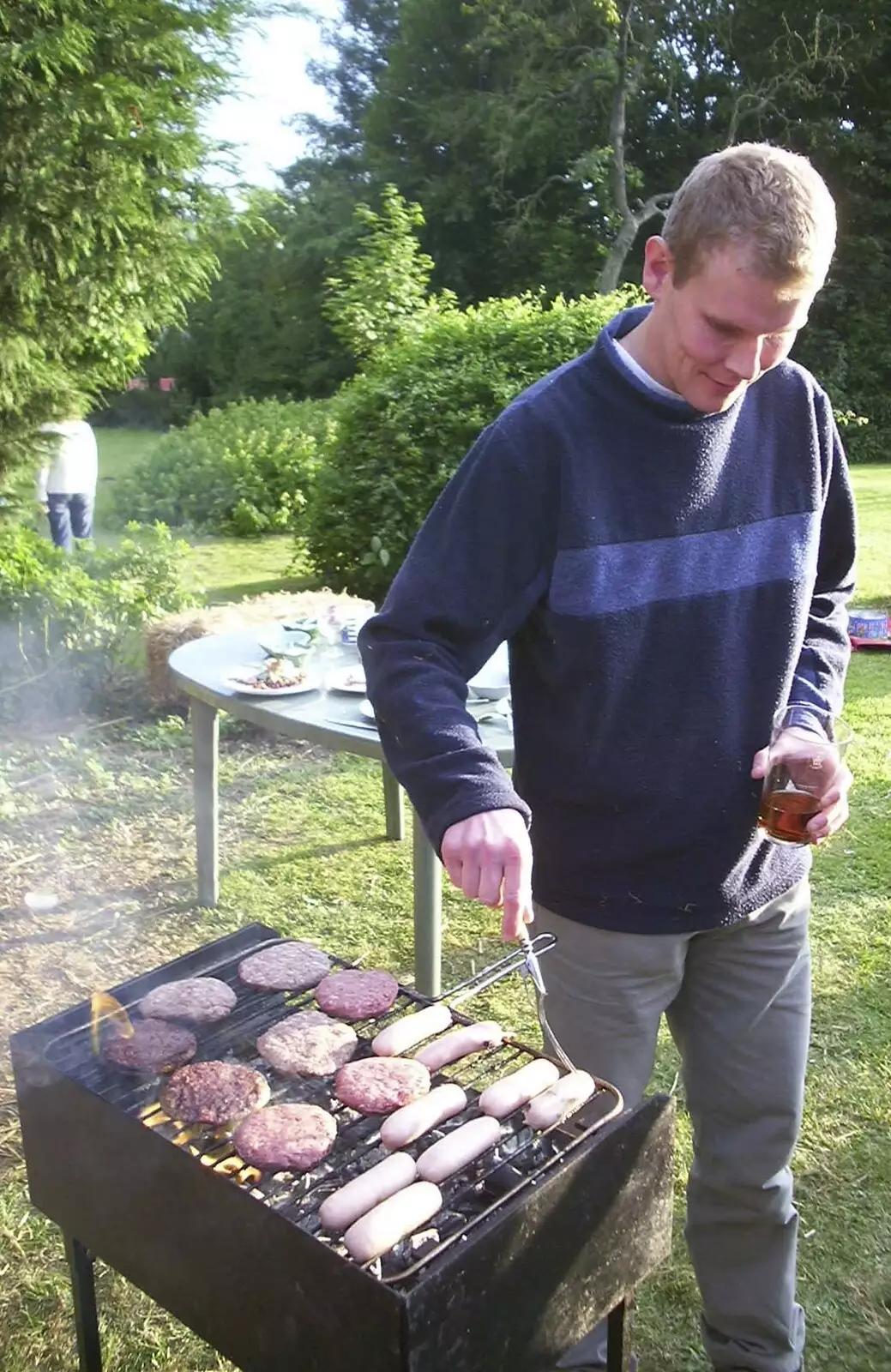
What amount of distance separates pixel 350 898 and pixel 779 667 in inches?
107

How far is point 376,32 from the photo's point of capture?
29.4m

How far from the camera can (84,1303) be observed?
1989mm

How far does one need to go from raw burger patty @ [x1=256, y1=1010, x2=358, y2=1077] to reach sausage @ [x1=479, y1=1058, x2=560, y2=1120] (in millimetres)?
259

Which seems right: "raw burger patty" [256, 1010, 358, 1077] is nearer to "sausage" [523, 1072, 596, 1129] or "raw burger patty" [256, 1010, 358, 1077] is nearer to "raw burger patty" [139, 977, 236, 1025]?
"raw burger patty" [139, 977, 236, 1025]

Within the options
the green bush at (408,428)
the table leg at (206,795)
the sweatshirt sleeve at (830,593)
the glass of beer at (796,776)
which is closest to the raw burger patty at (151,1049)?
the glass of beer at (796,776)


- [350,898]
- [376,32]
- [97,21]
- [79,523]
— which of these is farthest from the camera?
[376,32]

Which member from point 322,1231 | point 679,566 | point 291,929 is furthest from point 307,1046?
point 291,929

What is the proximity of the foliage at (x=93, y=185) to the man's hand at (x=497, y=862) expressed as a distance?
5.24 meters

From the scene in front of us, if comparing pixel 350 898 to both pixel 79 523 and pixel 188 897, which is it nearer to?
pixel 188 897

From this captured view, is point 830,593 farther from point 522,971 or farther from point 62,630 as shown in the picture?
point 62,630

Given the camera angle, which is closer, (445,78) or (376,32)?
(445,78)

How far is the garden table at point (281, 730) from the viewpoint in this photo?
3.21m

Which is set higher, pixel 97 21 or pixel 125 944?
pixel 97 21

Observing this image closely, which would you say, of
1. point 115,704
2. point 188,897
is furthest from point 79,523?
point 188,897
